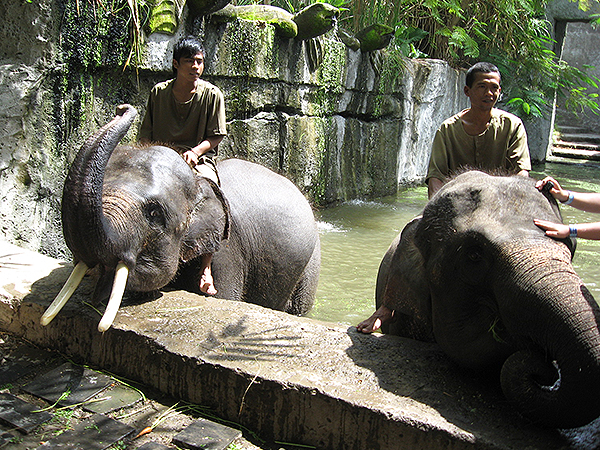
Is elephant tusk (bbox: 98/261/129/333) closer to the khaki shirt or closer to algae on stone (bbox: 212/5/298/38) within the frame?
the khaki shirt

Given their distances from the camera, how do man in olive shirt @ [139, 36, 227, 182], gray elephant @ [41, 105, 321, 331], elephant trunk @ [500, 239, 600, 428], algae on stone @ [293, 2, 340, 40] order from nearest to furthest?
elephant trunk @ [500, 239, 600, 428]
gray elephant @ [41, 105, 321, 331]
man in olive shirt @ [139, 36, 227, 182]
algae on stone @ [293, 2, 340, 40]

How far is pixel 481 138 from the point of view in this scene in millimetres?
4125

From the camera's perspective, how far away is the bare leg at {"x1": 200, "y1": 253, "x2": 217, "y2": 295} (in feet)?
12.6

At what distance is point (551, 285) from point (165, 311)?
1.95 meters

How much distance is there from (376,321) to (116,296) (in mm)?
1299

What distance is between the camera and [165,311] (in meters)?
3.26

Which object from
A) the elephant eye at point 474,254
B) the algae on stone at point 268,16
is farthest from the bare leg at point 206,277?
the algae on stone at point 268,16

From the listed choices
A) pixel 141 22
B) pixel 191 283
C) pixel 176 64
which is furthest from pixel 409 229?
pixel 141 22

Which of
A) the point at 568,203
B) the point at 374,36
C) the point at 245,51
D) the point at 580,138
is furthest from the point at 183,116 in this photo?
the point at 580,138

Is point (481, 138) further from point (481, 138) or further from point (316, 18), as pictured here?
point (316, 18)

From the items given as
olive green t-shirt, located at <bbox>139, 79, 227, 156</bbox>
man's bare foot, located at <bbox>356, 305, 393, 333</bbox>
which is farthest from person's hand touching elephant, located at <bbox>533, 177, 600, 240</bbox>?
olive green t-shirt, located at <bbox>139, 79, 227, 156</bbox>

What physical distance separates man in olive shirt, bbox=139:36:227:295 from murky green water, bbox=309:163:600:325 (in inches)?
66.5

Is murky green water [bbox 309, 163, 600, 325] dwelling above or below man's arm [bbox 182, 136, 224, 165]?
below

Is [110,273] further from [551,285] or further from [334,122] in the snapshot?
[334,122]
